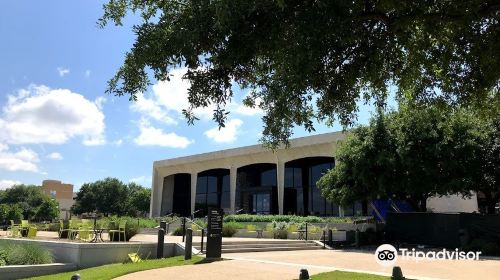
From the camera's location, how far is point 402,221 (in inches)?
964

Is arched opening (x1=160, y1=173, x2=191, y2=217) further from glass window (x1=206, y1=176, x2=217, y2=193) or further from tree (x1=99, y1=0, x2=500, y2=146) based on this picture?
tree (x1=99, y1=0, x2=500, y2=146)

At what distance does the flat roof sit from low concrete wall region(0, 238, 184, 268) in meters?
14.0

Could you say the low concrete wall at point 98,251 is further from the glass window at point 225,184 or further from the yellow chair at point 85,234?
the glass window at point 225,184

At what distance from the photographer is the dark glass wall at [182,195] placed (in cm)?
6444

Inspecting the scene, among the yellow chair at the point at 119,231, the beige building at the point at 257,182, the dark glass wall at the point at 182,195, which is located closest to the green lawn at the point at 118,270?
the yellow chair at the point at 119,231

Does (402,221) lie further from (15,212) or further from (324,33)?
(15,212)

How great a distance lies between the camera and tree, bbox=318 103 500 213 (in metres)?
23.4

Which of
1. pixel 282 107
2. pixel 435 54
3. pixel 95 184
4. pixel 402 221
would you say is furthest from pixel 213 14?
pixel 95 184

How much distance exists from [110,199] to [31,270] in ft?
283

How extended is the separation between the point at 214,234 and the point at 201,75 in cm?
1064

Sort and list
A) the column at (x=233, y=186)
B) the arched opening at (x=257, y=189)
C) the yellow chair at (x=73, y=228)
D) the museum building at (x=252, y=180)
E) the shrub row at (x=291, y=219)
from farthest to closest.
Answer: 1. the column at (x=233, y=186)
2. the arched opening at (x=257, y=189)
3. the museum building at (x=252, y=180)
4. the shrub row at (x=291, y=219)
5. the yellow chair at (x=73, y=228)

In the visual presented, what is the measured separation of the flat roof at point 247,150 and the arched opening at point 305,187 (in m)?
3.40

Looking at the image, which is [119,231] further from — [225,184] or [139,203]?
[139,203]

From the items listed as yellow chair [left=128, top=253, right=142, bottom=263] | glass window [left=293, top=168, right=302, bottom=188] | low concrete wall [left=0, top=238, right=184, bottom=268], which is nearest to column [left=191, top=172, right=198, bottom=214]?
glass window [left=293, top=168, right=302, bottom=188]
